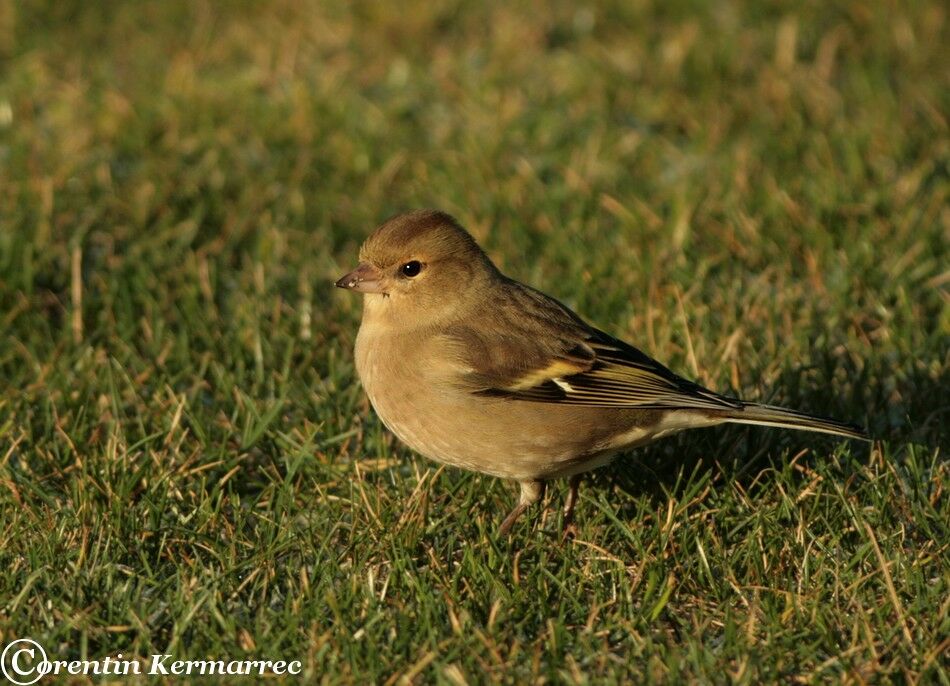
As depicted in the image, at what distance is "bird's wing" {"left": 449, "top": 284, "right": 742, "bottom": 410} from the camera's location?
16.8 ft

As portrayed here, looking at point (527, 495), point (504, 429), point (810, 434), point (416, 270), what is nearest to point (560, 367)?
point (504, 429)

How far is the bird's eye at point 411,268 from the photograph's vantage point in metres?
5.46

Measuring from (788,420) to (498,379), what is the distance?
3.55 feet

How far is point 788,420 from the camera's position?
4965mm

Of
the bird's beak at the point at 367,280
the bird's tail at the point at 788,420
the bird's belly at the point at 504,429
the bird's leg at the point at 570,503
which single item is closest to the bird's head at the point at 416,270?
the bird's beak at the point at 367,280

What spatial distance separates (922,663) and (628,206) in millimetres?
4069

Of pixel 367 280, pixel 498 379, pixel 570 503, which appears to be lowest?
pixel 570 503

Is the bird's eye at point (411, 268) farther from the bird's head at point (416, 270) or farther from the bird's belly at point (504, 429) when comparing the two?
the bird's belly at point (504, 429)

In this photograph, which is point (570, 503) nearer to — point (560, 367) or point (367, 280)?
point (560, 367)

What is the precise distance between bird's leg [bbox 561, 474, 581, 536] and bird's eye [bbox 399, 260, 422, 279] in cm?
103

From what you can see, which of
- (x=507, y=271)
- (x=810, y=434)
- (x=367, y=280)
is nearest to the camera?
(x=367, y=280)

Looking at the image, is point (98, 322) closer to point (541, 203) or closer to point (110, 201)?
point (110, 201)

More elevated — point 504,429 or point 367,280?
point 367,280

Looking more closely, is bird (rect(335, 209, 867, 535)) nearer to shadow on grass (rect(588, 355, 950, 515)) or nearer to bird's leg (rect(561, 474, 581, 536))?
bird's leg (rect(561, 474, 581, 536))
